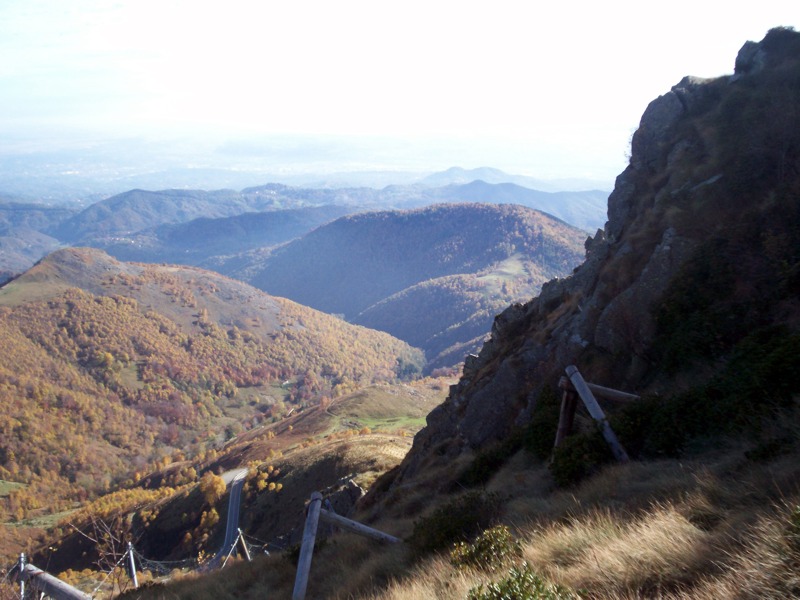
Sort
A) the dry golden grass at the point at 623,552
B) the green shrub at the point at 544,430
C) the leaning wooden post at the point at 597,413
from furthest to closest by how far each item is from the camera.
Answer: the green shrub at the point at 544,430, the leaning wooden post at the point at 597,413, the dry golden grass at the point at 623,552

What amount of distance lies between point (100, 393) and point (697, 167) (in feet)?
588

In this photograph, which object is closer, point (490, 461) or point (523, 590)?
point (523, 590)

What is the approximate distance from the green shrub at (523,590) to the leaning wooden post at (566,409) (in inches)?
217

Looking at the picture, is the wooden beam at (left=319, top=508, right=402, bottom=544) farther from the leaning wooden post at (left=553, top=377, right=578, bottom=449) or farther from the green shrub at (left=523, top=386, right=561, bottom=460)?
the green shrub at (left=523, top=386, right=561, bottom=460)

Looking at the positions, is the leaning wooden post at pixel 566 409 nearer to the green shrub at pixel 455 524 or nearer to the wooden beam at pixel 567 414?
the wooden beam at pixel 567 414

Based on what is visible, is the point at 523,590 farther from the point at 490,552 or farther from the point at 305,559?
the point at 305,559

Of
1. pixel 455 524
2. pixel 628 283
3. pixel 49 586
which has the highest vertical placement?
pixel 628 283

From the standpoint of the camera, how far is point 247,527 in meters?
53.4

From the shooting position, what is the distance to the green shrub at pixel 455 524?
8.43 m

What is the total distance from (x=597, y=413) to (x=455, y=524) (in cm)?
322

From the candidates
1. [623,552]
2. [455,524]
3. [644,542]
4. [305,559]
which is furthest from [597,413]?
[305,559]

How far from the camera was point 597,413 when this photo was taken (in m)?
9.43

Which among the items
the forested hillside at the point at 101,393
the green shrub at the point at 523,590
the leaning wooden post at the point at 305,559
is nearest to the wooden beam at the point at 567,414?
the leaning wooden post at the point at 305,559

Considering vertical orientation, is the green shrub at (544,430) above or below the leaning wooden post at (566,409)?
below
